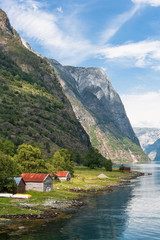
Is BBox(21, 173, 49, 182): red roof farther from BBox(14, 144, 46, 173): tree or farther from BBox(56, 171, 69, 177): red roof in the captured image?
BBox(56, 171, 69, 177): red roof

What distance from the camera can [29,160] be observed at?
333 ft

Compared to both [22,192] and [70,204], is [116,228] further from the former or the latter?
[22,192]

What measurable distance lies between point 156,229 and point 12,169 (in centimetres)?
4197

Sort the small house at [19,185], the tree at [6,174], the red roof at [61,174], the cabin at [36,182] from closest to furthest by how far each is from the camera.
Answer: the tree at [6,174]
the small house at [19,185]
the cabin at [36,182]
the red roof at [61,174]

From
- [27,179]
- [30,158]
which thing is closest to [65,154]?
[30,158]

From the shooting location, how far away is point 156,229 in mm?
53656

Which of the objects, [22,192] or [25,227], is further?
[22,192]

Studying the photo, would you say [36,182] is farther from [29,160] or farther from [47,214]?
[47,214]

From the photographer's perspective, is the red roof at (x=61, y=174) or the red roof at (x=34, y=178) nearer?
the red roof at (x=34, y=178)

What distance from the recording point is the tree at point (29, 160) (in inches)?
3898

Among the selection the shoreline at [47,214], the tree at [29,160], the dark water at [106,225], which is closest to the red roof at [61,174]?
the tree at [29,160]

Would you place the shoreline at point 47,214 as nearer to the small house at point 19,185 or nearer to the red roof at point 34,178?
the small house at point 19,185

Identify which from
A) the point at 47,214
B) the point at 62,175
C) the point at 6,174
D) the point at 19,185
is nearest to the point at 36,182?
the point at 19,185

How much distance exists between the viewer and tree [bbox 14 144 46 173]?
9900cm
